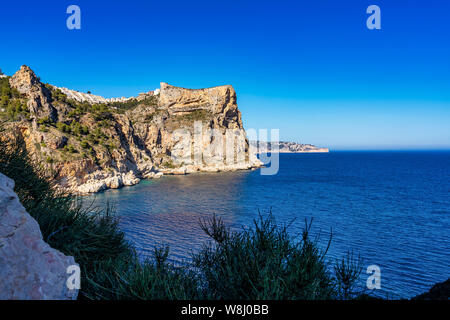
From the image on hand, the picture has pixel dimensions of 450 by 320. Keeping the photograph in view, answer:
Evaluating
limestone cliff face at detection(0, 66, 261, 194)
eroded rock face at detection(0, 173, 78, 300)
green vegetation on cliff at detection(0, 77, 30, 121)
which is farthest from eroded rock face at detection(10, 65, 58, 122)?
eroded rock face at detection(0, 173, 78, 300)

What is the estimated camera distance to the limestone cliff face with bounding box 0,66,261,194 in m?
35.0

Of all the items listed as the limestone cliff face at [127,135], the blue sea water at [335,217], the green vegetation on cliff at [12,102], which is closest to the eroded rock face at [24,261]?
the limestone cliff face at [127,135]

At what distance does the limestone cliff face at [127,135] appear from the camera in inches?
1377

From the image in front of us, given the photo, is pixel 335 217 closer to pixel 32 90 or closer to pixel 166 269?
pixel 166 269

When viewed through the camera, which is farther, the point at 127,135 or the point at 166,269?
the point at 127,135

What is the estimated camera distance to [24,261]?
3.12 meters

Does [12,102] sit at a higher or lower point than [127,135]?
higher

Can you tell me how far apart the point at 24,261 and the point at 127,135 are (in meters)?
53.4

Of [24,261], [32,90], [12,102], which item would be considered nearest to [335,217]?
[24,261]

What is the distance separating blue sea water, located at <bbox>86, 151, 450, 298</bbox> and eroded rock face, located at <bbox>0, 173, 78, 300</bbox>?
6.28 metres
